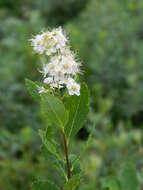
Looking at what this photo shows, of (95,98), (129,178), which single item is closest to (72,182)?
(129,178)

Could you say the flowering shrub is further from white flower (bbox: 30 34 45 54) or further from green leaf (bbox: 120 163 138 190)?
green leaf (bbox: 120 163 138 190)

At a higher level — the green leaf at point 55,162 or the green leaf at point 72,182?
the green leaf at point 55,162

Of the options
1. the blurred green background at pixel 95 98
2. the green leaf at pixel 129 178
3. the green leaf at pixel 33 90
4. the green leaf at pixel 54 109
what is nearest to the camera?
the green leaf at pixel 54 109

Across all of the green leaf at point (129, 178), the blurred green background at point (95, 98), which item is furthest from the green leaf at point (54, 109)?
the blurred green background at point (95, 98)

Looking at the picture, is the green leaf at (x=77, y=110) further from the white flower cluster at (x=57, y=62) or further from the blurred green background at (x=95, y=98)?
the blurred green background at (x=95, y=98)

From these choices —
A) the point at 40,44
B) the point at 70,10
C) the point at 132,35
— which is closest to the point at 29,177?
the point at 40,44

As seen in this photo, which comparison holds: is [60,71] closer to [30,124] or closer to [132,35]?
[30,124]

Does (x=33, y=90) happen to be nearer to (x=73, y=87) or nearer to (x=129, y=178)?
(x=73, y=87)

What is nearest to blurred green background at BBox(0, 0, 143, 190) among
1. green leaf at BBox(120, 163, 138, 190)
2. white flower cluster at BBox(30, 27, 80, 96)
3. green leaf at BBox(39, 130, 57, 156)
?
green leaf at BBox(120, 163, 138, 190)
